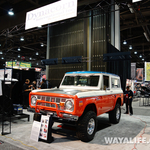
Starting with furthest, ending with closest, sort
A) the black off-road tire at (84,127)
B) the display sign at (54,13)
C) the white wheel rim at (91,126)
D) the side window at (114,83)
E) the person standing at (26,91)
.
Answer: the person standing at (26,91)
the display sign at (54,13)
the side window at (114,83)
the white wheel rim at (91,126)
the black off-road tire at (84,127)

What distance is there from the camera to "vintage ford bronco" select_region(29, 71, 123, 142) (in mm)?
3682

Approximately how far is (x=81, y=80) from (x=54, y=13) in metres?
3.14

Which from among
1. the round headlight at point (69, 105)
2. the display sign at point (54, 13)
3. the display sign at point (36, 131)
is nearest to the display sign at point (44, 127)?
the display sign at point (36, 131)

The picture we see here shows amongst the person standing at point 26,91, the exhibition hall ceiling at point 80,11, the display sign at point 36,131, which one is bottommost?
the display sign at point 36,131

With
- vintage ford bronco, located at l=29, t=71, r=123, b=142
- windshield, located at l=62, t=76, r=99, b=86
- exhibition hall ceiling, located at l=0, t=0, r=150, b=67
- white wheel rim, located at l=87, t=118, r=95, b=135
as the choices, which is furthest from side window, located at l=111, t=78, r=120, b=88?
exhibition hall ceiling, located at l=0, t=0, r=150, b=67

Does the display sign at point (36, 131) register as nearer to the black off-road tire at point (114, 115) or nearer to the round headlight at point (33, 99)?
the round headlight at point (33, 99)

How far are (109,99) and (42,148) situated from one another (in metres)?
2.70

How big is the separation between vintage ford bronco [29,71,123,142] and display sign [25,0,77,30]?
241cm

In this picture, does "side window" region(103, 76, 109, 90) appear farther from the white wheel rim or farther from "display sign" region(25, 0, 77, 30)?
"display sign" region(25, 0, 77, 30)

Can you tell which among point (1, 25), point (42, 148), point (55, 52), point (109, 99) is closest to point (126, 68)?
point (55, 52)

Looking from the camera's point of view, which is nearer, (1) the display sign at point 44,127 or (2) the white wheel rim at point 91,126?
(1) the display sign at point 44,127

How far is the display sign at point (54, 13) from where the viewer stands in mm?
5789

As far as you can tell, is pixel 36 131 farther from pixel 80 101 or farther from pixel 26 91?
pixel 26 91

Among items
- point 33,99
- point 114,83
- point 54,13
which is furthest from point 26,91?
point 114,83
